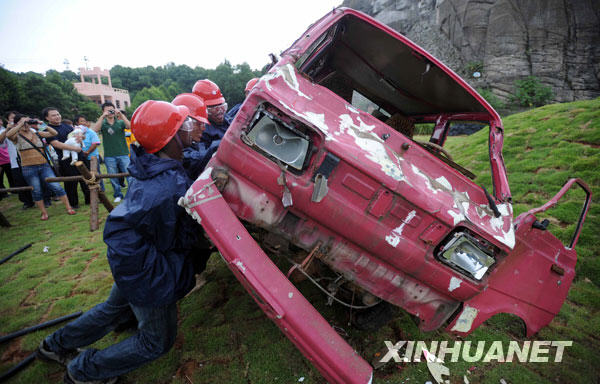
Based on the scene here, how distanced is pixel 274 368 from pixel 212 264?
177 cm

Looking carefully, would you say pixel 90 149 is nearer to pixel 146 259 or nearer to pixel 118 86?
pixel 146 259

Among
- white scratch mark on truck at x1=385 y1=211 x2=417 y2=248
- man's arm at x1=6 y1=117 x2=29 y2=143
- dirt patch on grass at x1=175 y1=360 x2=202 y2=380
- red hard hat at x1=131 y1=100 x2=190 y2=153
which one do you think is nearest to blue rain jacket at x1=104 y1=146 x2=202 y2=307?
red hard hat at x1=131 y1=100 x2=190 y2=153

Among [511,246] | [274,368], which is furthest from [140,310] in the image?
[511,246]

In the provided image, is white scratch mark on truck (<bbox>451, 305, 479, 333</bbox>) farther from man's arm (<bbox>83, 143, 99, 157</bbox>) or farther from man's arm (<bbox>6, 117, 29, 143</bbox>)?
man's arm (<bbox>6, 117, 29, 143</bbox>)

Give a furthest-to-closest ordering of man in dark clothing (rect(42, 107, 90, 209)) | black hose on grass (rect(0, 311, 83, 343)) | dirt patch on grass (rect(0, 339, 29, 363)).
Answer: man in dark clothing (rect(42, 107, 90, 209)), black hose on grass (rect(0, 311, 83, 343)), dirt patch on grass (rect(0, 339, 29, 363))

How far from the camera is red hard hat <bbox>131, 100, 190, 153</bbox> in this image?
5.95 feet

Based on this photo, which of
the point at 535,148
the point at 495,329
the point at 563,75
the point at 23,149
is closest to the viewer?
the point at 495,329

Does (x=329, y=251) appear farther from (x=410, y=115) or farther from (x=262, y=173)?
(x=410, y=115)

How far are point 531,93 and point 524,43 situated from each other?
4.39 meters

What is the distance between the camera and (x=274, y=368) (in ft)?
6.48

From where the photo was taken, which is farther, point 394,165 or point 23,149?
point 23,149

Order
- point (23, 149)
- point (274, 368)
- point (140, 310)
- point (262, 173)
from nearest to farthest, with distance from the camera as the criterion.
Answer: point (262, 173) → point (140, 310) → point (274, 368) → point (23, 149)

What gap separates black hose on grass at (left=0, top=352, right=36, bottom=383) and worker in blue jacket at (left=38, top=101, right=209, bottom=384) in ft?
0.71

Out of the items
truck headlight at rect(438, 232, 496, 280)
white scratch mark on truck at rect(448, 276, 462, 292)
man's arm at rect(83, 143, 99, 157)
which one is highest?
truck headlight at rect(438, 232, 496, 280)
